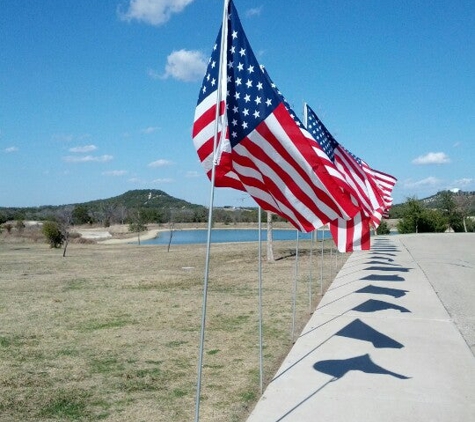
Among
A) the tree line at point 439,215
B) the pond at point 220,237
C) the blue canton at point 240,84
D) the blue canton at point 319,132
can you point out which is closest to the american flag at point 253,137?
the blue canton at point 240,84

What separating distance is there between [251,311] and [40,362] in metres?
4.67

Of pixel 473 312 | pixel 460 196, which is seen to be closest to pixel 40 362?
pixel 473 312

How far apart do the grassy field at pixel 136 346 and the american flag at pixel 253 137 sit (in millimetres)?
2348

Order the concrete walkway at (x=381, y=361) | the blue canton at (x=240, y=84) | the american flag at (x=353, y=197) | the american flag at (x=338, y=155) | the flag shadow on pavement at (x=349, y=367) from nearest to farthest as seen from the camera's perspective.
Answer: the blue canton at (x=240, y=84) → the concrete walkway at (x=381, y=361) → the flag shadow on pavement at (x=349, y=367) → the american flag at (x=353, y=197) → the american flag at (x=338, y=155)

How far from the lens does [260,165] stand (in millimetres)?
5395

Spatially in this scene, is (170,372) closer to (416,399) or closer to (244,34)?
(416,399)

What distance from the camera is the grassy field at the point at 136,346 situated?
552cm

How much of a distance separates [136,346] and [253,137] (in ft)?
14.6

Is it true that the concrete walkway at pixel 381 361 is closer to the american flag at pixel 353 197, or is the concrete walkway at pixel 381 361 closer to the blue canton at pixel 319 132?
the american flag at pixel 353 197

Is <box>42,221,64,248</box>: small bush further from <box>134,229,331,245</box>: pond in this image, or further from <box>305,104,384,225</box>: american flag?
<box>305,104,384,225</box>: american flag

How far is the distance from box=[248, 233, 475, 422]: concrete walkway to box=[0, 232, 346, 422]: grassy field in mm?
445

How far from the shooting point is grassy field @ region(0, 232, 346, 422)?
5.52 meters

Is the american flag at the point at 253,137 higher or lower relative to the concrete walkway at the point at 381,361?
higher

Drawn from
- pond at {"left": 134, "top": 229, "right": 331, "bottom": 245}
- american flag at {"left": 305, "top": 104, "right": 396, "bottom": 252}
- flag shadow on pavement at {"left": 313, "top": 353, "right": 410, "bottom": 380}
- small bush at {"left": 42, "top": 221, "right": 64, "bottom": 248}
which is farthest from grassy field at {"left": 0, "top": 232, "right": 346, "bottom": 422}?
→ pond at {"left": 134, "top": 229, "right": 331, "bottom": 245}
